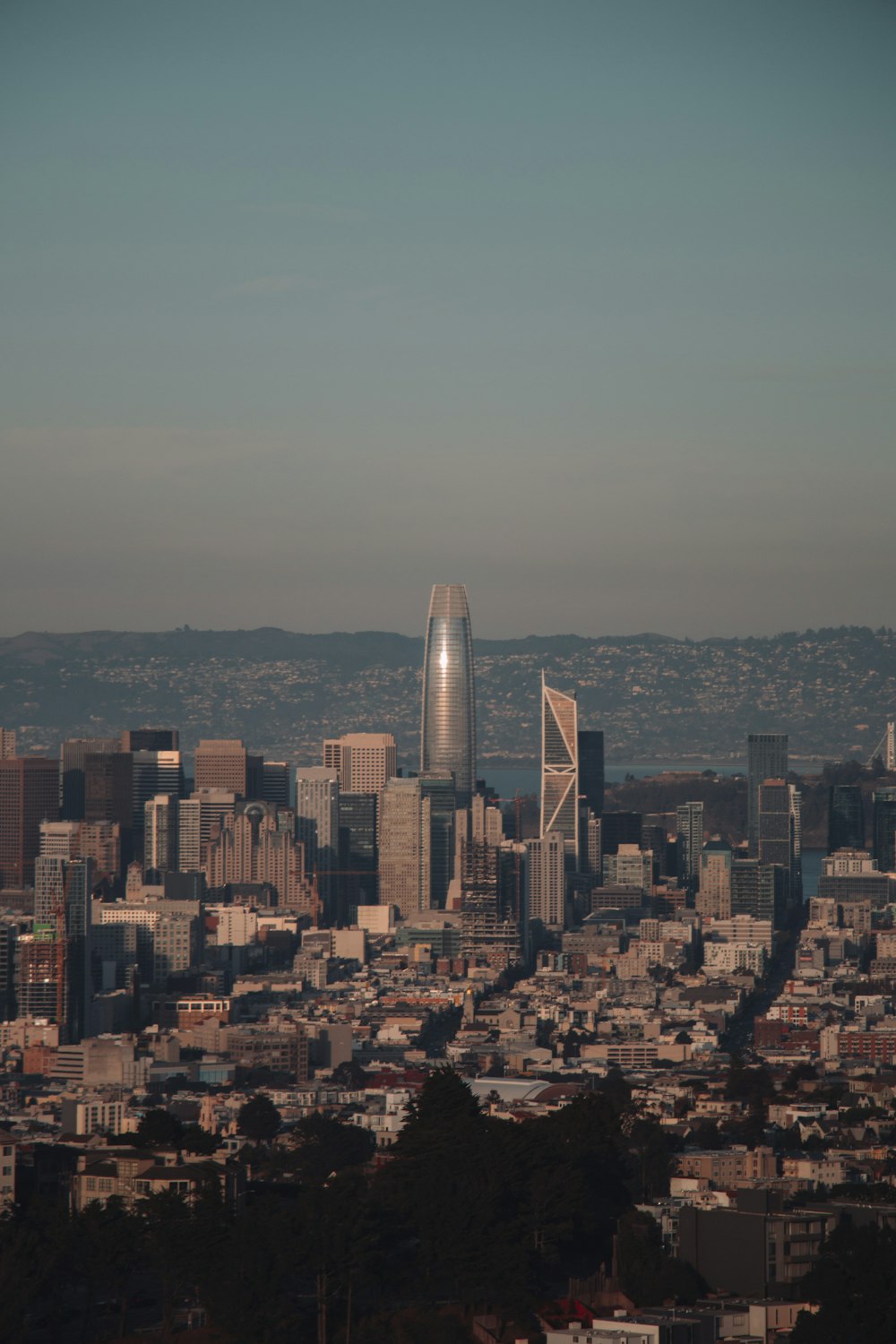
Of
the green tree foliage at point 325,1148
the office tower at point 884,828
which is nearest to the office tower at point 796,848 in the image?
the office tower at point 884,828

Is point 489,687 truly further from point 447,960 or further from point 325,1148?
point 325,1148

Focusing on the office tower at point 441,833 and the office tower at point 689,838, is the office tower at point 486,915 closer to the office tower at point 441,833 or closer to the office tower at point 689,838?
the office tower at point 441,833

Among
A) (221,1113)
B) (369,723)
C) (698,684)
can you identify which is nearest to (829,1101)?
(221,1113)

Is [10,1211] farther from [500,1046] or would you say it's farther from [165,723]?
[165,723]

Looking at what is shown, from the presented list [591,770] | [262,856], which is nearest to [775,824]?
[591,770]

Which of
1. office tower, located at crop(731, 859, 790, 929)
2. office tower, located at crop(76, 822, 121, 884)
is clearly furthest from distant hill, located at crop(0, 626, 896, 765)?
office tower, located at crop(731, 859, 790, 929)

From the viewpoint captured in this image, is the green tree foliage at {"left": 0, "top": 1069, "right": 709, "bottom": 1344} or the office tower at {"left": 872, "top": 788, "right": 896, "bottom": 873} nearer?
the green tree foliage at {"left": 0, "top": 1069, "right": 709, "bottom": 1344}

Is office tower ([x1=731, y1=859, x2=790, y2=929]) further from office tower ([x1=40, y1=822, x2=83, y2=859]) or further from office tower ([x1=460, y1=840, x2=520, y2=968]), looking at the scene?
office tower ([x1=40, y1=822, x2=83, y2=859])
